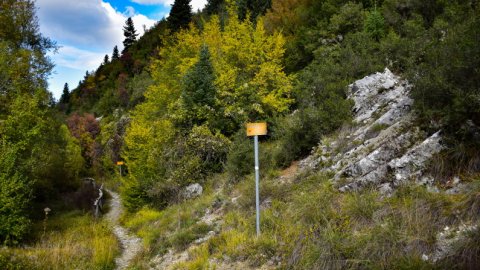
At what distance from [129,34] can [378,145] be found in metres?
70.4

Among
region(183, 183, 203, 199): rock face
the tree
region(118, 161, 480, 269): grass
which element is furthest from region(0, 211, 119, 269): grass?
region(183, 183, 203, 199): rock face

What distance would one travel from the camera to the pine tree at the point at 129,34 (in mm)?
69438

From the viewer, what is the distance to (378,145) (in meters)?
8.09

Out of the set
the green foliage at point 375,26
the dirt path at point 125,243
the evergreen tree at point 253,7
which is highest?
the evergreen tree at point 253,7

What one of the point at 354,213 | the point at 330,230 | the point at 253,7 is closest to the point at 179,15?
the point at 253,7

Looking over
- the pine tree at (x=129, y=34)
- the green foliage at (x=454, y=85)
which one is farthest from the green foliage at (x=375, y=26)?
the pine tree at (x=129, y=34)

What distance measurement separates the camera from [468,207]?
4.96m

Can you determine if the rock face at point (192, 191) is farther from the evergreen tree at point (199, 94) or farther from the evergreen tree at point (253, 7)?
the evergreen tree at point (253, 7)

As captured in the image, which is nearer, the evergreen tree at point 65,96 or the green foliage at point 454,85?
the green foliage at point 454,85

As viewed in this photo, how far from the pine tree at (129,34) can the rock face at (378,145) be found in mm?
65431

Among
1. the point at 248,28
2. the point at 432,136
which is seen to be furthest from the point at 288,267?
the point at 248,28

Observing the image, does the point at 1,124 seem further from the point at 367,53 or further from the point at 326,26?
the point at 326,26

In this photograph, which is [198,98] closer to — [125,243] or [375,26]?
[125,243]

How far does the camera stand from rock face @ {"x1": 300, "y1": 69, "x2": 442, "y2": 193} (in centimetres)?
682
